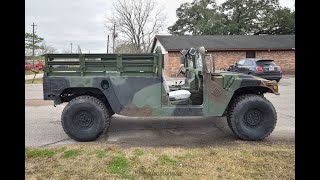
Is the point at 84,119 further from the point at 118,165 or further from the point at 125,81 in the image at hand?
the point at 118,165

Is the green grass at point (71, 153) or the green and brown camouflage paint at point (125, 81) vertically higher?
the green and brown camouflage paint at point (125, 81)

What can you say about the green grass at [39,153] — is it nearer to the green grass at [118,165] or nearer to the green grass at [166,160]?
the green grass at [118,165]

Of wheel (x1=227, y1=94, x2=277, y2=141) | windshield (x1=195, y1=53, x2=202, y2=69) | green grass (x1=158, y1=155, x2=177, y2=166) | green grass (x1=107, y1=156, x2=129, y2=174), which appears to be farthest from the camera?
windshield (x1=195, y1=53, x2=202, y2=69)

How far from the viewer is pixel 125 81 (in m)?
5.34

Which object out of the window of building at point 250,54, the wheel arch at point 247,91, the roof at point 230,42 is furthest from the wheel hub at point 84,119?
the window of building at point 250,54

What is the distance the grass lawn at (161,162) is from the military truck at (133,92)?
431 mm

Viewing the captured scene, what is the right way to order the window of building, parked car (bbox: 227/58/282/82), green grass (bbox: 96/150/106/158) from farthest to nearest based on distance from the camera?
the window of building < parked car (bbox: 227/58/282/82) < green grass (bbox: 96/150/106/158)

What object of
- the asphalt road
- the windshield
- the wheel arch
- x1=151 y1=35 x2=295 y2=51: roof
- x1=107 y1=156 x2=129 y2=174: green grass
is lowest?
x1=107 y1=156 x2=129 y2=174: green grass

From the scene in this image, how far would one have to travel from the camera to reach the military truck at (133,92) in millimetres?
5348

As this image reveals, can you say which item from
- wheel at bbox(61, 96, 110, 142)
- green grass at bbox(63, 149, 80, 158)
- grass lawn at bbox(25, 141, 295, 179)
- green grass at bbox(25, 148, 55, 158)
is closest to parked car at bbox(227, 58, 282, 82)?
grass lawn at bbox(25, 141, 295, 179)

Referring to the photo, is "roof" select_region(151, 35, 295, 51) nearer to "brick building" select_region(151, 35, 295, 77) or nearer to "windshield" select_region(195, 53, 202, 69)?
"brick building" select_region(151, 35, 295, 77)

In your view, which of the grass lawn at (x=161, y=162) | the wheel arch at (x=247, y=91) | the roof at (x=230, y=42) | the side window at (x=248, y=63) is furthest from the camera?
the roof at (x=230, y=42)

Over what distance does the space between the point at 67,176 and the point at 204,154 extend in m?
2.03

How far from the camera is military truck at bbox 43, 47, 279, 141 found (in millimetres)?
5348
